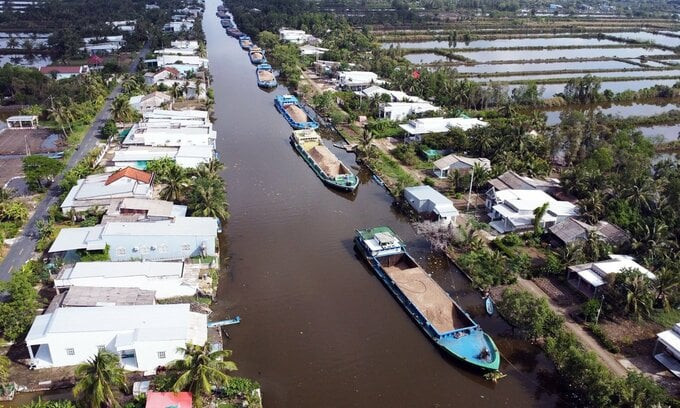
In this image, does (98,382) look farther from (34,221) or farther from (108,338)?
(34,221)

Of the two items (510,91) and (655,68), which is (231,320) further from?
(655,68)

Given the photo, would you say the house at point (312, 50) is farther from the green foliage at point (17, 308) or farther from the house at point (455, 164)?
the green foliage at point (17, 308)

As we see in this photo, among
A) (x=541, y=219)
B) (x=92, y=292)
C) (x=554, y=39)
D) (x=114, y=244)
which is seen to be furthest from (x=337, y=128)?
(x=554, y=39)

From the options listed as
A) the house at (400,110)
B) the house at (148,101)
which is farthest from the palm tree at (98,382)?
the house at (400,110)

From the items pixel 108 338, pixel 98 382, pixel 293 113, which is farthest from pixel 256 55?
pixel 98 382

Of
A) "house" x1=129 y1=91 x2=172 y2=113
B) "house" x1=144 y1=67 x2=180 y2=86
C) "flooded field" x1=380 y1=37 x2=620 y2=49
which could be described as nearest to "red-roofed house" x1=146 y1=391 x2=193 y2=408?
"house" x1=129 y1=91 x2=172 y2=113

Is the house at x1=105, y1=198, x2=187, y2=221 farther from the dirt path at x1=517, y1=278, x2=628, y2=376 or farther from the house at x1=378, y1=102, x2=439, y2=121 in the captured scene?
the house at x1=378, y1=102, x2=439, y2=121

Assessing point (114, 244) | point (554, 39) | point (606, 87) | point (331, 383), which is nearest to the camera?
point (331, 383)

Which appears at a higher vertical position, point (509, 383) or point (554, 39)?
point (554, 39)
